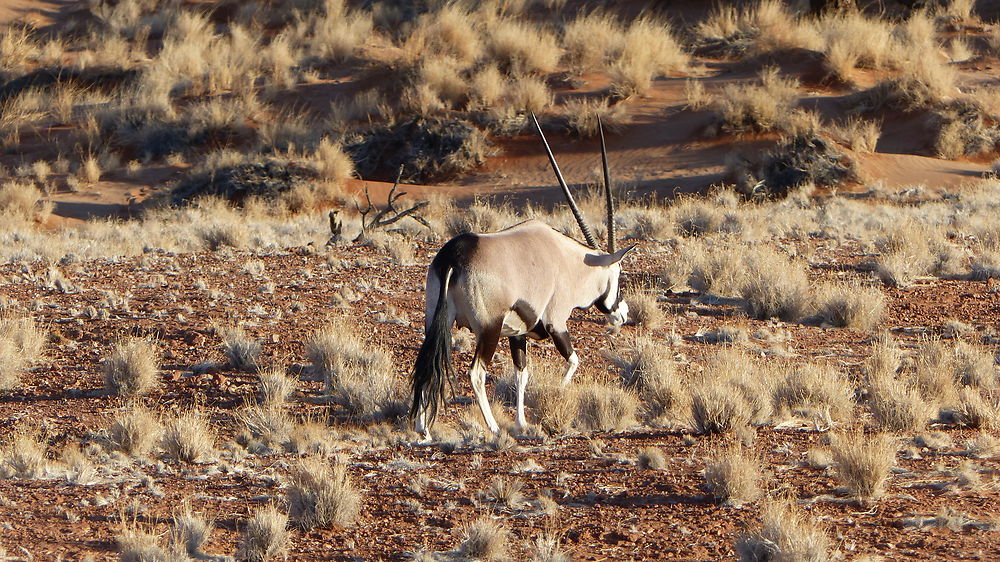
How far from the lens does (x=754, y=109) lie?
24.9 meters

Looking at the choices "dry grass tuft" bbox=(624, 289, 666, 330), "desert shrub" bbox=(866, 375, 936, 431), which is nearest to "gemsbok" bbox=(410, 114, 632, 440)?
"desert shrub" bbox=(866, 375, 936, 431)

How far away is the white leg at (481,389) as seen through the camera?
7266 millimetres

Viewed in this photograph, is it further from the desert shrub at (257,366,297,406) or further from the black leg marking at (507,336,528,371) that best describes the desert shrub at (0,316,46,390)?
the black leg marking at (507,336,528,371)

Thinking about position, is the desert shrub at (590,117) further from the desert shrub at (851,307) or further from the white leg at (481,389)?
the white leg at (481,389)

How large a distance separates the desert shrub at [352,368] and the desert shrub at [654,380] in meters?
1.96

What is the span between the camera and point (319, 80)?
31656 millimetres

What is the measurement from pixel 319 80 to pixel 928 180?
675 inches

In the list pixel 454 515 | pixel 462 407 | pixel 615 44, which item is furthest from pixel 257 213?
pixel 454 515

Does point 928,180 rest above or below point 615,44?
below

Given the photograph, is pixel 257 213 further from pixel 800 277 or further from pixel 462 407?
pixel 462 407

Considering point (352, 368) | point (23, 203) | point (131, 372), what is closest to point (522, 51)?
point (23, 203)

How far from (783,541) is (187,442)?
3920 mm

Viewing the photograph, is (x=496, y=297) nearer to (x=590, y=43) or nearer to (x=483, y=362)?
(x=483, y=362)

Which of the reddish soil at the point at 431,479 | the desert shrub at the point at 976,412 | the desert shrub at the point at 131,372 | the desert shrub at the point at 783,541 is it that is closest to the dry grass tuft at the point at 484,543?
the reddish soil at the point at 431,479
